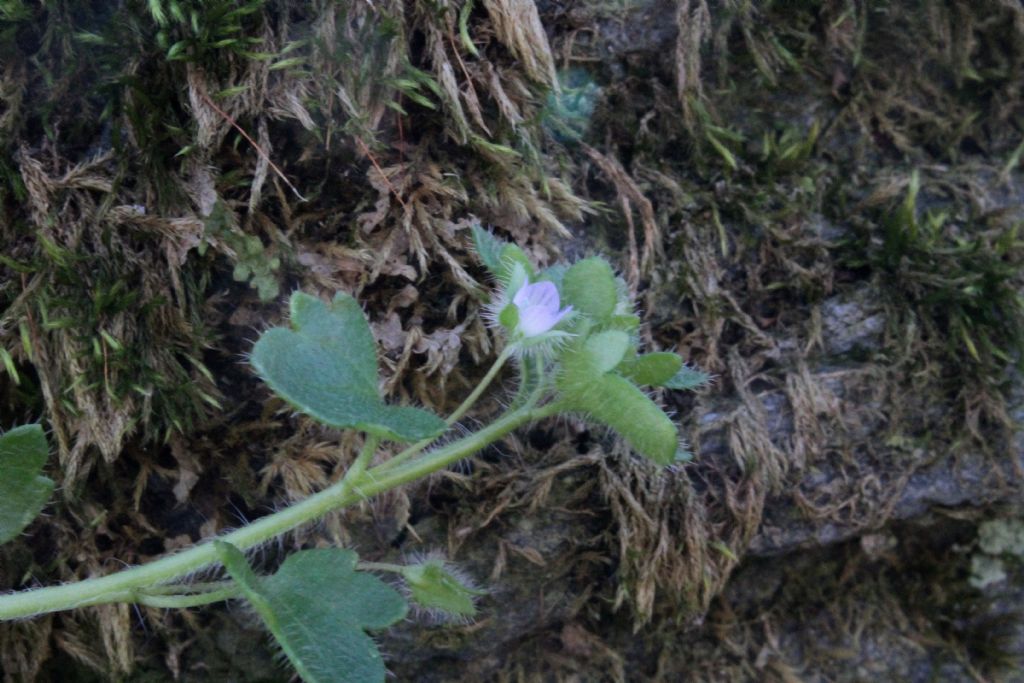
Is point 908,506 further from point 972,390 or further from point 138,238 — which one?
point 138,238

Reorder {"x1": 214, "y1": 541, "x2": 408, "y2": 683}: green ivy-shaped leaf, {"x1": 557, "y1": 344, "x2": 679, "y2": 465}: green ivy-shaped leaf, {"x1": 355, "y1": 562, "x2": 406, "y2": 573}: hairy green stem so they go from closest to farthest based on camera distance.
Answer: {"x1": 214, "y1": 541, "x2": 408, "y2": 683}: green ivy-shaped leaf
{"x1": 557, "y1": 344, "x2": 679, "y2": 465}: green ivy-shaped leaf
{"x1": 355, "y1": 562, "x2": 406, "y2": 573}: hairy green stem

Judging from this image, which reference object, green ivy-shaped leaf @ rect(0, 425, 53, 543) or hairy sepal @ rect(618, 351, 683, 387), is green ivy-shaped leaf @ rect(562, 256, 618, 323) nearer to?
hairy sepal @ rect(618, 351, 683, 387)

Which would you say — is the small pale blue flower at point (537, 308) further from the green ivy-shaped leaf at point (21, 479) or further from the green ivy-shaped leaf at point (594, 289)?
the green ivy-shaped leaf at point (21, 479)

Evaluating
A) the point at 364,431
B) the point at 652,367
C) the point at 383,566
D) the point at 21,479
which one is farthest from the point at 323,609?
the point at 652,367

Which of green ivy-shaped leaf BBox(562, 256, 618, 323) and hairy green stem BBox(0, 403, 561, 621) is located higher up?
green ivy-shaped leaf BBox(562, 256, 618, 323)

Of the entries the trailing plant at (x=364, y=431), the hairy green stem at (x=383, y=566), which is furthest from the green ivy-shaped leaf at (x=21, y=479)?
the hairy green stem at (x=383, y=566)

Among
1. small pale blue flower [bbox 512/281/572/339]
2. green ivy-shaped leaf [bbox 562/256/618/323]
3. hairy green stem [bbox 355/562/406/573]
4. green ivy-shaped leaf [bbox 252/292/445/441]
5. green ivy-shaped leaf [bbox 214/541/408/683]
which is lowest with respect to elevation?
hairy green stem [bbox 355/562/406/573]

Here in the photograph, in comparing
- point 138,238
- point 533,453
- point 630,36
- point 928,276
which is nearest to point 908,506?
point 928,276

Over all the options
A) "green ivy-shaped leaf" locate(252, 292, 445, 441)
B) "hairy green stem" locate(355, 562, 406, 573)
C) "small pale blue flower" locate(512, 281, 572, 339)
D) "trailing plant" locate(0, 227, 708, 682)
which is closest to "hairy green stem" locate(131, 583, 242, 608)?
"trailing plant" locate(0, 227, 708, 682)
